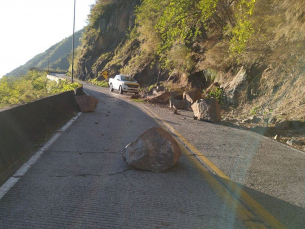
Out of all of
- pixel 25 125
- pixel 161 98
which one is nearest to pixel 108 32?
pixel 161 98

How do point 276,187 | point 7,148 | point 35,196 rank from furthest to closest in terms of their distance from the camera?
point 7,148 < point 276,187 < point 35,196

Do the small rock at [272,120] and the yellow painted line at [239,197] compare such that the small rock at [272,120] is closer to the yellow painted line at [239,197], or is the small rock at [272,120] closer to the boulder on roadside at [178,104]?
the yellow painted line at [239,197]

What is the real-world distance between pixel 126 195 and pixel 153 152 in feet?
4.45

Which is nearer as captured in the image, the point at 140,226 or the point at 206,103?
the point at 140,226

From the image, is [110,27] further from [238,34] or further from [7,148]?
[7,148]

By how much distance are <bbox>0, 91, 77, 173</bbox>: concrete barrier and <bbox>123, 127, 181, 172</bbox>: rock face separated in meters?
2.05

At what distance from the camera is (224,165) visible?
19.5 feet

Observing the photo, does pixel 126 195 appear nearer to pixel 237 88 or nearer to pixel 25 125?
pixel 25 125

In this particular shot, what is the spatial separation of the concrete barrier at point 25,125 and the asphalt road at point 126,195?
0.48m

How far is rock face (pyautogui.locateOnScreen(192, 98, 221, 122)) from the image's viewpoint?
1238 centimetres

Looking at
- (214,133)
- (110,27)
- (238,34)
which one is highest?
(110,27)

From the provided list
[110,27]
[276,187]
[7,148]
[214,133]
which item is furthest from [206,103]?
[110,27]

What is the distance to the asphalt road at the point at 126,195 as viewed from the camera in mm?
3473

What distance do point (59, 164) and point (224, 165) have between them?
311cm
